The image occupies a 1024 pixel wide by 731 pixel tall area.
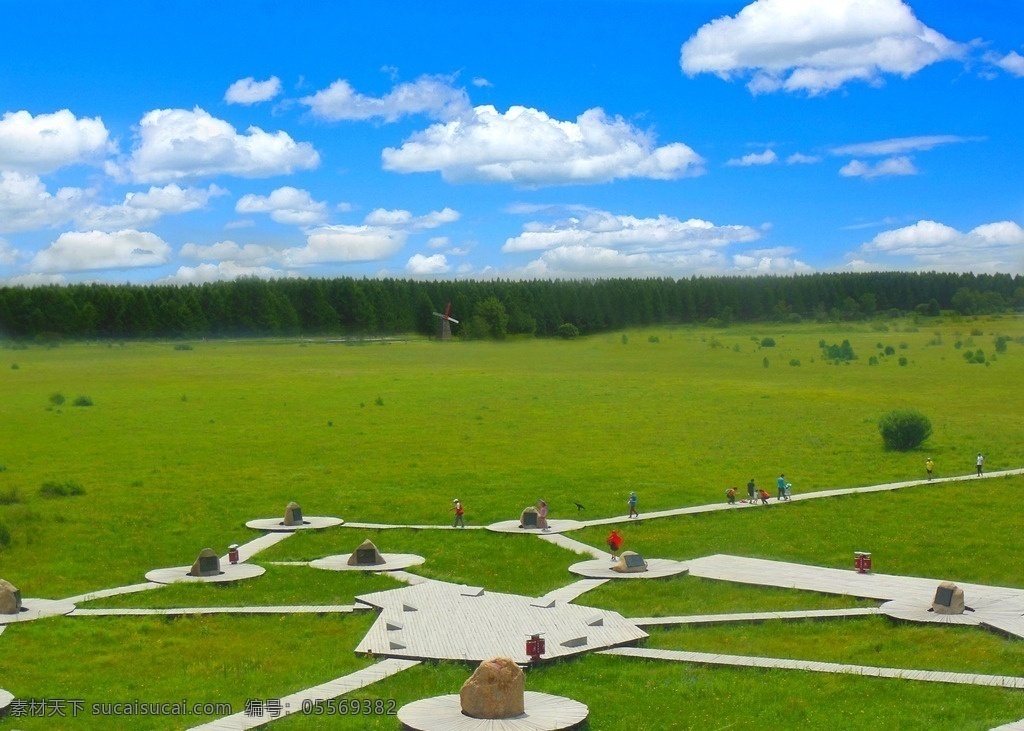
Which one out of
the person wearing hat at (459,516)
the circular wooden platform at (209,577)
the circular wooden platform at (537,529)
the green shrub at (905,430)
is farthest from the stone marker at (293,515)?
the green shrub at (905,430)

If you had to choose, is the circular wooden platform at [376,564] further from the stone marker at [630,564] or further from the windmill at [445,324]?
the windmill at [445,324]

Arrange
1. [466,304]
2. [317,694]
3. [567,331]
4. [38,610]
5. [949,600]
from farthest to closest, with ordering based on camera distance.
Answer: [466,304], [567,331], [38,610], [949,600], [317,694]

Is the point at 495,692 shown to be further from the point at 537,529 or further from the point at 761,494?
the point at 761,494

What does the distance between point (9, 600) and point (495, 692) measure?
13817 millimetres

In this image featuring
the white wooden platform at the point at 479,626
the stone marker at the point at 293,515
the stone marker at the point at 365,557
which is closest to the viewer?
the white wooden platform at the point at 479,626

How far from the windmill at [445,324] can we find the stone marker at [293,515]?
349 feet

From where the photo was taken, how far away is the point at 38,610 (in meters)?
26.3

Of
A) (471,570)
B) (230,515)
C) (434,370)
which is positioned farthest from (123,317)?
(471,570)

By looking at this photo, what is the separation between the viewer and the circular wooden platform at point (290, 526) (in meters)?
36.9

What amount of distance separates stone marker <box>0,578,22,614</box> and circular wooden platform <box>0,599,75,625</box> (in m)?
0.16

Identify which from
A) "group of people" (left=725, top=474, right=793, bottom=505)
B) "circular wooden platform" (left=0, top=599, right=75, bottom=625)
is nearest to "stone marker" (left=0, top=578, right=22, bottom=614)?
"circular wooden platform" (left=0, top=599, right=75, bottom=625)

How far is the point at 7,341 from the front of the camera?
123 meters

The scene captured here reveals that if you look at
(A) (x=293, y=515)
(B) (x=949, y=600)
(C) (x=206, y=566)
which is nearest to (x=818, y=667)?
(B) (x=949, y=600)

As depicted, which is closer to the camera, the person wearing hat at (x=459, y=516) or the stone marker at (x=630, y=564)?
the stone marker at (x=630, y=564)
